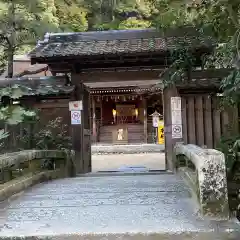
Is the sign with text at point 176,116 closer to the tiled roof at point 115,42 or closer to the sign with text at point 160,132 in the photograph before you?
the tiled roof at point 115,42

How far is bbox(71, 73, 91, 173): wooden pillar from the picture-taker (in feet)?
37.7

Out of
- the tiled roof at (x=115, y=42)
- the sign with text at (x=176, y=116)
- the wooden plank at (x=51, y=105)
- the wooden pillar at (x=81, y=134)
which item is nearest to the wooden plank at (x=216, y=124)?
the sign with text at (x=176, y=116)

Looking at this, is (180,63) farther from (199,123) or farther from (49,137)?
(49,137)

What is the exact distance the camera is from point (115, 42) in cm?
1182

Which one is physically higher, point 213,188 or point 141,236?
point 213,188

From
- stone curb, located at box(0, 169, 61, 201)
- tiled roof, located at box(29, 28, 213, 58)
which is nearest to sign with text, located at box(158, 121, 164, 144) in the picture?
tiled roof, located at box(29, 28, 213, 58)

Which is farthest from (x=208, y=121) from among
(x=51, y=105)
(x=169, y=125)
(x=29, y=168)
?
(x=29, y=168)

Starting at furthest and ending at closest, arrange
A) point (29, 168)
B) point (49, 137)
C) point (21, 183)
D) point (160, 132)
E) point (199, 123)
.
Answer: point (160, 132)
point (199, 123)
point (49, 137)
point (29, 168)
point (21, 183)

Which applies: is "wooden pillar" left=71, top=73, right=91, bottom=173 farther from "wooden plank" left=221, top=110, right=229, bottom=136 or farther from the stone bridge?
the stone bridge

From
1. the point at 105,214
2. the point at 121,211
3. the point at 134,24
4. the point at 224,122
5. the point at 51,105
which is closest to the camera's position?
the point at 105,214

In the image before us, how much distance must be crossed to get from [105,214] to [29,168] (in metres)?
3.43

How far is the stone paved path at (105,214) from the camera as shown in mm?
3885

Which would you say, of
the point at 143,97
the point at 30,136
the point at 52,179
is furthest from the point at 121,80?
the point at 143,97

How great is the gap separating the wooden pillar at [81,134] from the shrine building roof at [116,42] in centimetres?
104
